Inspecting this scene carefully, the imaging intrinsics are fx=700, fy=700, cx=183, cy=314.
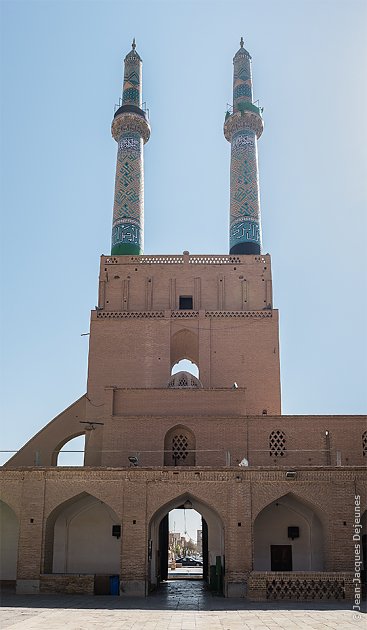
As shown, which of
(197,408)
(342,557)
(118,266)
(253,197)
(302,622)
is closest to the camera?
(302,622)

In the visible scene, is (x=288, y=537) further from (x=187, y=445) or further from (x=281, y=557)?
(x=187, y=445)

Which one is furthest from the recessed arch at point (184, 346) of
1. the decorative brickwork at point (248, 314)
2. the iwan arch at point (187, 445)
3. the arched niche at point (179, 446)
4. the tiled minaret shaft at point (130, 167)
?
the tiled minaret shaft at point (130, 167)

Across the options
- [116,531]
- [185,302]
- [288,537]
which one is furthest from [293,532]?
[185,302]

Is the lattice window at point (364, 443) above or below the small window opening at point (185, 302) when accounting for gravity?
below

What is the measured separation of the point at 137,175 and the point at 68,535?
51.8 ft

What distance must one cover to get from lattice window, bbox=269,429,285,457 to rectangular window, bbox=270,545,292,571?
2.87m

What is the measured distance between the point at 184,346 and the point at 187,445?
5709mm

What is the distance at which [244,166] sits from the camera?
30.5 m

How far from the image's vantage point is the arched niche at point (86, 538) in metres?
21.2

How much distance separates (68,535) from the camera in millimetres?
21594

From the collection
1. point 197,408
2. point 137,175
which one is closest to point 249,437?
point 197,408

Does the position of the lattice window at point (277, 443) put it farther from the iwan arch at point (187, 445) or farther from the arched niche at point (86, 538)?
the arched niche at point (86, 538)

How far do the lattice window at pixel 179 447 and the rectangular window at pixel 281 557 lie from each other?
13.0ft

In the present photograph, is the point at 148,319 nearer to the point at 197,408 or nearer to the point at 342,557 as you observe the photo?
the point at 197,408
